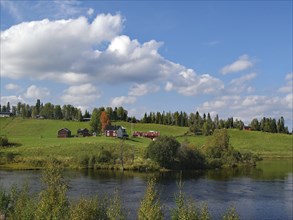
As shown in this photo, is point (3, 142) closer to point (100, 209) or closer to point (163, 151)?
point (163, 151)

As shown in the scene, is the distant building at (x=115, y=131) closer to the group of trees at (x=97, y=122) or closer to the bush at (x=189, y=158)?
the group of trees at (x=97, y=122)

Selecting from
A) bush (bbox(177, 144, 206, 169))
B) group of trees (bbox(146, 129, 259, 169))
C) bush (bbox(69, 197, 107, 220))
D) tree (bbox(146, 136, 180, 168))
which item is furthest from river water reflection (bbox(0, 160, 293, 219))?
bush (bbox(69, 197, 107, 220))

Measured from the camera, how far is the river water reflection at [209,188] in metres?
63.3

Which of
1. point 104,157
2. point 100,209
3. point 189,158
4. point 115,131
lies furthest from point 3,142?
point 100,209

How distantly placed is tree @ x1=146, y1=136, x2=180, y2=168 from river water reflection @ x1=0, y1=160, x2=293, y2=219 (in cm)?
808

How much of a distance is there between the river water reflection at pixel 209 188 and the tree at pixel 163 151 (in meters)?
8.08

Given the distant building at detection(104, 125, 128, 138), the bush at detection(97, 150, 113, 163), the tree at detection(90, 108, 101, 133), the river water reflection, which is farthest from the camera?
the tree at detection(90, 108, 101, 133)

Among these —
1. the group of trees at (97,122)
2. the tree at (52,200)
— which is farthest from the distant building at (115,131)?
the tree at (52,200)

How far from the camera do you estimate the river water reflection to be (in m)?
63.3

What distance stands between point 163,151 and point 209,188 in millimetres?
34662

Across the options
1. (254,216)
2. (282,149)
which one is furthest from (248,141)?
(254,216)

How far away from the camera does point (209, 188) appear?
8356 centimetres

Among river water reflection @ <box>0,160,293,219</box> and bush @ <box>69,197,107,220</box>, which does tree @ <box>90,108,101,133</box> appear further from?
bush @ <box>69,197,107,220</box>

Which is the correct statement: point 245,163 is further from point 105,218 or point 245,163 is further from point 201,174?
point 105,218
